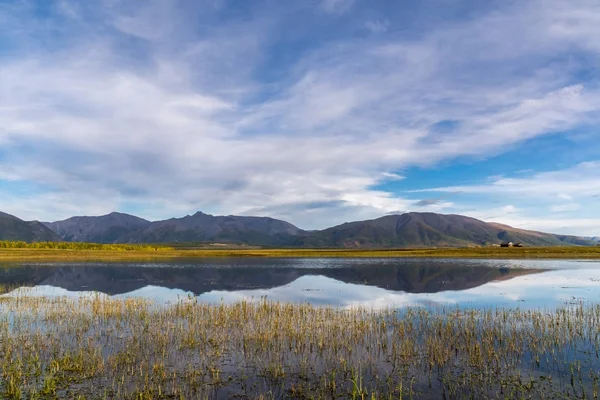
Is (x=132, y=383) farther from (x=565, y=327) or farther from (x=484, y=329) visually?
(x=565, y=327)

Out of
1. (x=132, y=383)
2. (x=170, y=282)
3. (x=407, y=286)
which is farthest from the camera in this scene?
(x=170, y=282)

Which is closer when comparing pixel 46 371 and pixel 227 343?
pixel 46 371

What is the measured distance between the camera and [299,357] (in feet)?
63.9

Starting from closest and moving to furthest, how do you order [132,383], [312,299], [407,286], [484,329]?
[132,383] < [484,329] < [312,299] < [407,286]

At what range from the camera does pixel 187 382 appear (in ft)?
51.6

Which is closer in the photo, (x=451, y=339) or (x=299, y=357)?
(x=299, y=357)

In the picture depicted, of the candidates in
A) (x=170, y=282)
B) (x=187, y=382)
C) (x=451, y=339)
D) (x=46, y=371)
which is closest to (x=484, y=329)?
(x=451, y=339)

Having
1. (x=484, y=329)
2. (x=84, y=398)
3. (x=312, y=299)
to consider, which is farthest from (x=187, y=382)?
(x=312, y=299)

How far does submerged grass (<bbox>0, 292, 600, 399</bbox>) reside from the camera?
15102mm

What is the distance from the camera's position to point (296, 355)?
19.8 m

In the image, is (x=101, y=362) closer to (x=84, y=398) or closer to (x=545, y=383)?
(x=84, y=398)

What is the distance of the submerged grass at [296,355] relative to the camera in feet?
49.5

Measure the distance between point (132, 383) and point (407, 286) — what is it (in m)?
47.4

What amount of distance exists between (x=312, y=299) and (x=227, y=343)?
22.3m
